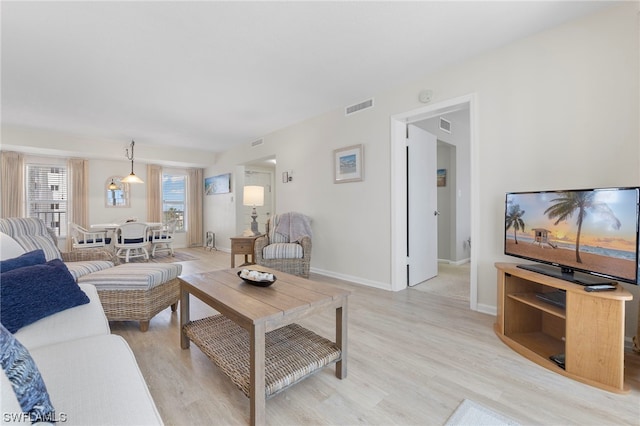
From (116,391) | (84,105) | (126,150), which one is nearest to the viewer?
(116,391)

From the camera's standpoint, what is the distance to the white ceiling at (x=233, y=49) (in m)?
1.99

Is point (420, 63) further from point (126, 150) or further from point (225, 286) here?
point (126, 150)

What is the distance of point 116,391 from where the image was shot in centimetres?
91

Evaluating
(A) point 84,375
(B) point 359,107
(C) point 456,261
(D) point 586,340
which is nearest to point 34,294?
→ (A) point 84,375

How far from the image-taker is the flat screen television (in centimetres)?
158

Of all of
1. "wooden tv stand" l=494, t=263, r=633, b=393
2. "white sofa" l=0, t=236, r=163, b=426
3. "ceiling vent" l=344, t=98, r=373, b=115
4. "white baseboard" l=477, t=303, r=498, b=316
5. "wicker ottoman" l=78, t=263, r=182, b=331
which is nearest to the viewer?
"white sofa" l=0, t=236, r=163, b=426

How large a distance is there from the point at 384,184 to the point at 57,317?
310 cm

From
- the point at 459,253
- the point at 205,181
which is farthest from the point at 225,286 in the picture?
the point at 205,181

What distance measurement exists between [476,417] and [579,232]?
1.38 meters

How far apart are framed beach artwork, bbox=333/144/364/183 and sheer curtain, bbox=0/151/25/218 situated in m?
5.98

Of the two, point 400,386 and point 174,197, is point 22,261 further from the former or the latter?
point 174,197

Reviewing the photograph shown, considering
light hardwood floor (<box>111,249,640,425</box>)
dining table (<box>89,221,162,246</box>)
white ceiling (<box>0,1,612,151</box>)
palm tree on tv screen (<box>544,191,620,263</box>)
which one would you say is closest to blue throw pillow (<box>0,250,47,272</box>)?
light hardwood floor (<box>111,249,640,425</box>)

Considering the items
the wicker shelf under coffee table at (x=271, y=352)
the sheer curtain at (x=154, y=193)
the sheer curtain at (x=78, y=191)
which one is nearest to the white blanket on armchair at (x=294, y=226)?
the wicker shelf under coffee table at (x=271, y=352)

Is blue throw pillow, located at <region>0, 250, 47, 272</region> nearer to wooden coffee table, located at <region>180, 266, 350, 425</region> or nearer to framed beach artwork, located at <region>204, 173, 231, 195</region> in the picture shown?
wooden coffee table, located at <region>180, 266, 350, 425</region>
